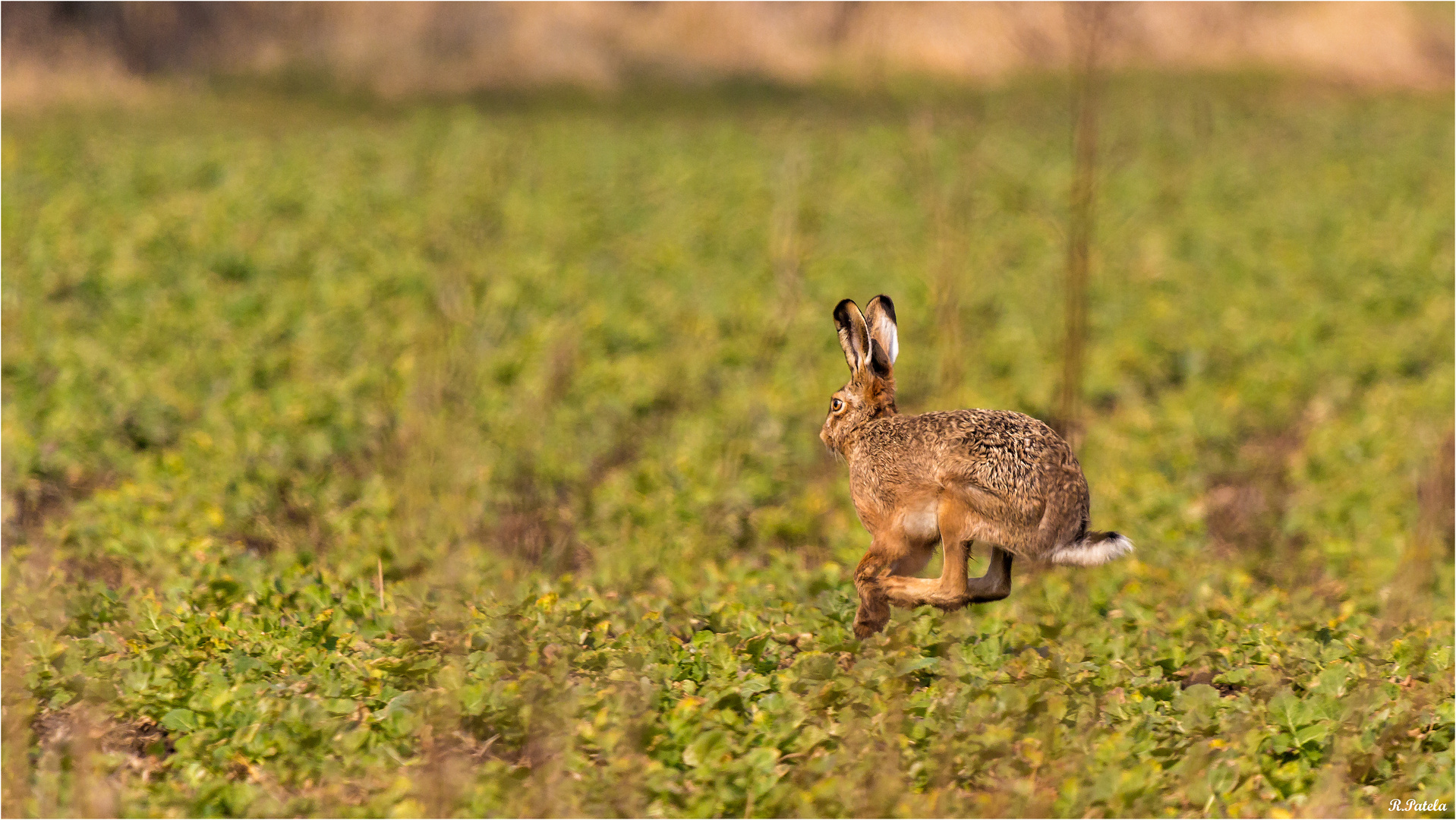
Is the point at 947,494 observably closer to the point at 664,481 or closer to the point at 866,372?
the point at 866,372

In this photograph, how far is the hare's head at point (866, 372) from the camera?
5.50 meters

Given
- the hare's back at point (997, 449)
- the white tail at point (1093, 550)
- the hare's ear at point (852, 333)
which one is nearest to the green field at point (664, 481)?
the white tail at point (1093, 550)

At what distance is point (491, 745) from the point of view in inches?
193

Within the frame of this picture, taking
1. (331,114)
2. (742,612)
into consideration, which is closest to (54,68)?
(331,114)

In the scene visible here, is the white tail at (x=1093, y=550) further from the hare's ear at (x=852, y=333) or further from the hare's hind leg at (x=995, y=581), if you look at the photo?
the hare's ear at (x=852, y=333)

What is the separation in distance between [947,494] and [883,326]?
31.8 inches

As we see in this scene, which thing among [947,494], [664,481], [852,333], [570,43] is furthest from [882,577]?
[570,43]

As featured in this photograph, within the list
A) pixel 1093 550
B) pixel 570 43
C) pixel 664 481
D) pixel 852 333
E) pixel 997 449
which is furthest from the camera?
pixel 570 43

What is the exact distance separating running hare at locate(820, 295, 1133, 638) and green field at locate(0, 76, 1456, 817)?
0.36m

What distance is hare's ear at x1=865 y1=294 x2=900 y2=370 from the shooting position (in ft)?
18.1

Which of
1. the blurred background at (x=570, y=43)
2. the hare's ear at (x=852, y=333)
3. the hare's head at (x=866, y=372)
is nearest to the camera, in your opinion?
the hare's ear at (x=852, y=333)

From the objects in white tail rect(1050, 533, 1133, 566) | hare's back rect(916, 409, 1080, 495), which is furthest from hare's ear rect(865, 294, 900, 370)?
white tail rect(1050, 533, 1133, 566)

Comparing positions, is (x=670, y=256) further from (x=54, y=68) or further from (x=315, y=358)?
(x=54, y=68)

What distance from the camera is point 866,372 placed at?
5.56 m
